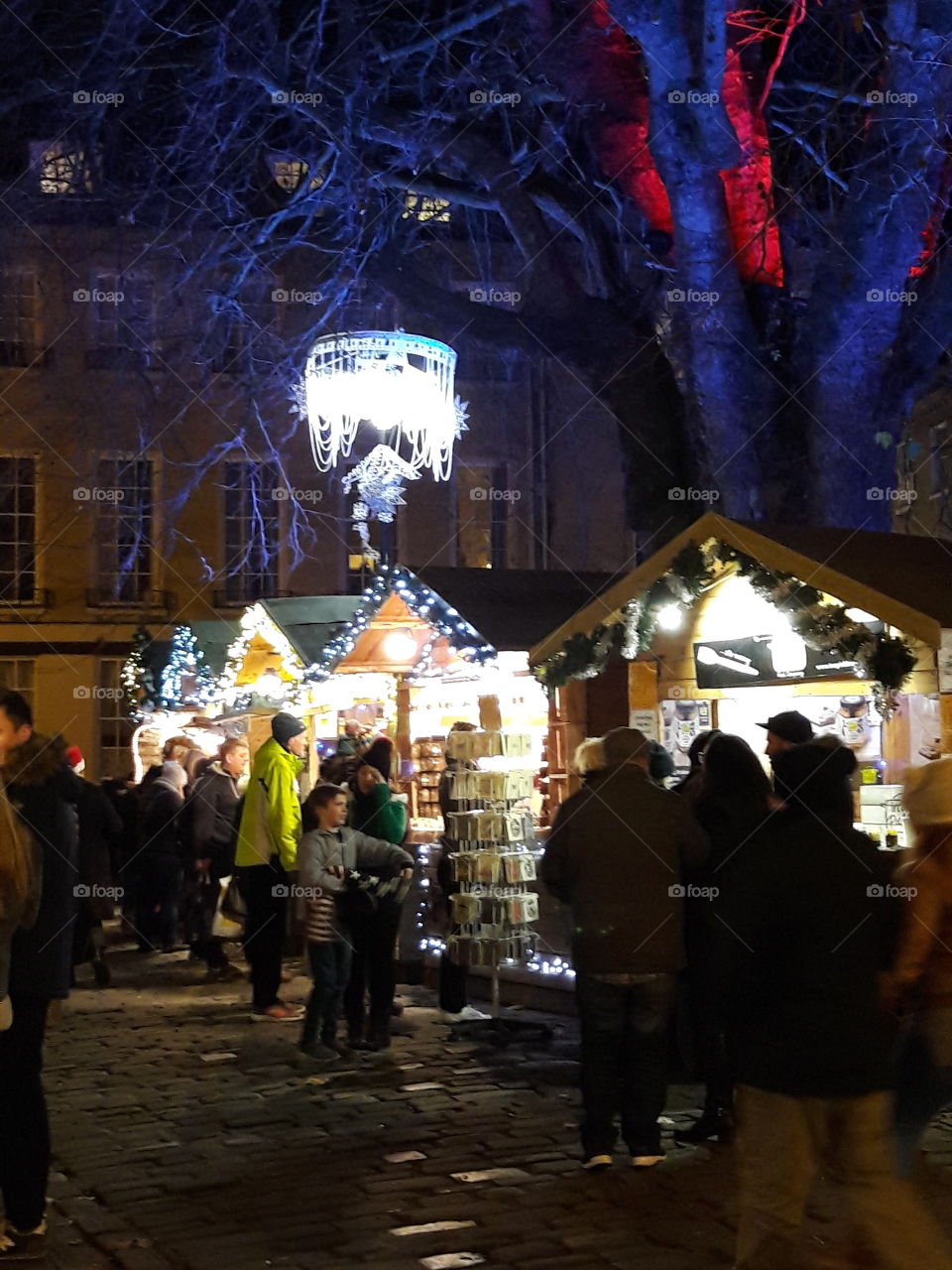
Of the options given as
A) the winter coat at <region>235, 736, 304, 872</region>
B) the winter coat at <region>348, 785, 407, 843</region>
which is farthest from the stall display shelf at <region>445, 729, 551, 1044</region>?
the winter coat at <region>235, 736, 304, 872</region>

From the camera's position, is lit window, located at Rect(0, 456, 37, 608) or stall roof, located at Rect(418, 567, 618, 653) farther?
lit window, located at Rect(0, 456, 37, 608)

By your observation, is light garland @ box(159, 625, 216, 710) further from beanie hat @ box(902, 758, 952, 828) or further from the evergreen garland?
beanie hat @ box(902, 758, 952, 828)

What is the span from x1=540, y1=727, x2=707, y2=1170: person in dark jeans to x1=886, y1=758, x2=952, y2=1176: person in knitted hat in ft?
6.49

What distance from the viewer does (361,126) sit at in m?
14.6

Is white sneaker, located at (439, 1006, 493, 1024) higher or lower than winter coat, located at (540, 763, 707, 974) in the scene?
lower

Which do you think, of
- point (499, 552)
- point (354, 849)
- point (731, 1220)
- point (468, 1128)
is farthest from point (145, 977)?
point (499, 552)

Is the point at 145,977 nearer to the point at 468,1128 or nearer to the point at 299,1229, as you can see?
the point at 468,1128

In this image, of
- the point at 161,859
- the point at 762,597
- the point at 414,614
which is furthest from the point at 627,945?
the point at 161,859

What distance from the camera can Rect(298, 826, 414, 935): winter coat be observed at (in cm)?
876

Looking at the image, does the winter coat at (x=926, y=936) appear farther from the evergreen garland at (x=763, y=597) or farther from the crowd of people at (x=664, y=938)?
the evergreen garland at (x=763, y=597)

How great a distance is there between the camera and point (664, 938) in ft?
20.3

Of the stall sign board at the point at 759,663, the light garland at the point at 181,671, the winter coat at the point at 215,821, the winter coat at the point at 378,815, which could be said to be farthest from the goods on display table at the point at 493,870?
the light garland at the point at 181,671

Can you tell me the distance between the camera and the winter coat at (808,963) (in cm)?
402

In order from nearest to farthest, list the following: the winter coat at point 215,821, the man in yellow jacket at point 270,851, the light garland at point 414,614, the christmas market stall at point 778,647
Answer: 1. the christmas market stall at point 778,647
2. the man in yellow jacket at point 270,851
3. the light garland at point 414,614
4. the winter coat at point 215,821
